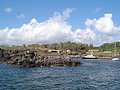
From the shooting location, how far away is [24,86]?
199 feet

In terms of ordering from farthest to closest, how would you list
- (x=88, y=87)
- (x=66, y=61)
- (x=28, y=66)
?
1. (x=66, y=61)
2. (x=28, y=66)
3. (x=88, y=87)

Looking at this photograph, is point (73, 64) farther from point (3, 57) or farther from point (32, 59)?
point (3, 57)

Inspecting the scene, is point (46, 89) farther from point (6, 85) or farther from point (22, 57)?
point (22, 57)

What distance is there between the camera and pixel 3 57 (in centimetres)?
16738

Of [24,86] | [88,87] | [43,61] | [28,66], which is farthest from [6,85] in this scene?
[43,61]

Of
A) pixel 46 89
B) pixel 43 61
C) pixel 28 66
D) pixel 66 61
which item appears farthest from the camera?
pixel 66 61

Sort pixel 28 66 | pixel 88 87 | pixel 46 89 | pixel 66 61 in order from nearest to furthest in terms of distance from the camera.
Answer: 1. pixel 46 89
2. pixel 88 87
3. pixel 28 66
4. pixel 66 61

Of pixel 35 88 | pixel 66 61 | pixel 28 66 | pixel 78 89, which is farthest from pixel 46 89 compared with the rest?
pixel 66 61

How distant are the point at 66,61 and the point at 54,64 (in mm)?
9341

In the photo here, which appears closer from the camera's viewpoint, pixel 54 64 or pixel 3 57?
pixel 54 64

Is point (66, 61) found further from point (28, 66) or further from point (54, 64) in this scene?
point (28, 66)

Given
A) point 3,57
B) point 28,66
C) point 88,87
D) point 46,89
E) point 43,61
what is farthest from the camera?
point 3,57

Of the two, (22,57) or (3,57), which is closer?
(22,57)

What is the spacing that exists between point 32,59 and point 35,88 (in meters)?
73.0
